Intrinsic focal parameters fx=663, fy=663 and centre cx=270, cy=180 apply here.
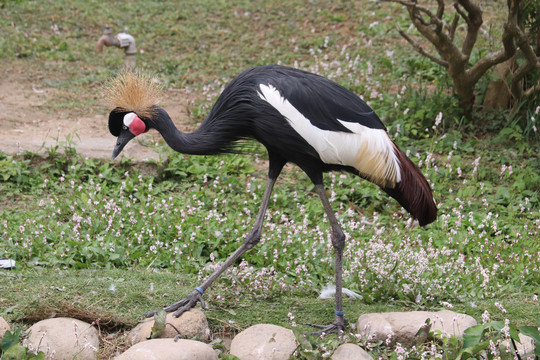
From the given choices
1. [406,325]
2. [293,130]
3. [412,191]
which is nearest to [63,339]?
[293,130]

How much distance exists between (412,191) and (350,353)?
1189 mm

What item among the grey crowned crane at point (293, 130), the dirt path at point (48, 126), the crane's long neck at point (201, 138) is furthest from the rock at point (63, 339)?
the dirt path at point (48, 126)

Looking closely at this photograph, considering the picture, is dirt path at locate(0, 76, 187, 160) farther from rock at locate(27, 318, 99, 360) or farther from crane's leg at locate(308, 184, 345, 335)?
rock at locate(27, 318, 99, 360)

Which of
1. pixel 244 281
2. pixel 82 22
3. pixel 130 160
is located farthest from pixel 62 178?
pixel 82 22

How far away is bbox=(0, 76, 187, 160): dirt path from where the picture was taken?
261 inches

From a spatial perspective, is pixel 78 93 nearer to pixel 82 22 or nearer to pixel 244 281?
pixel 82 22

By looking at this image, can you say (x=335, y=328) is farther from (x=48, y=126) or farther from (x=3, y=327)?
(x=48, y=126)

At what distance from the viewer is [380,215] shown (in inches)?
241

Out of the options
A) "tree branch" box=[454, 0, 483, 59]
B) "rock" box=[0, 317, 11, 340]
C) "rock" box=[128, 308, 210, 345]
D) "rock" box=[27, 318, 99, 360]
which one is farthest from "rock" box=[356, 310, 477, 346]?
"tree branch" box=[454, 0, 483, 59]

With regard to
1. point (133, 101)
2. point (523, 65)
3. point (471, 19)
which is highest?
point (471, 19)

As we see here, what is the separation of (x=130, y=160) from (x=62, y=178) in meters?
0.74

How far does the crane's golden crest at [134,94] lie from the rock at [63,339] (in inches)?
54.1

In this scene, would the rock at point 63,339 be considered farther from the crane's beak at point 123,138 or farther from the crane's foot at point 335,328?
the crane's foot at point 335,328

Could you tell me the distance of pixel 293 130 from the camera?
395cm
